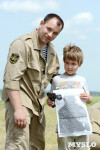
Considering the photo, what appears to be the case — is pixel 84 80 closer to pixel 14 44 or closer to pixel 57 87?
pixel 57 87

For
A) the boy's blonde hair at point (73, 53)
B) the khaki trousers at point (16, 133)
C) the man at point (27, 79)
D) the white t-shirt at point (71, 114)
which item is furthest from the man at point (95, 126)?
the boy's blonde hair at point (73, 53)

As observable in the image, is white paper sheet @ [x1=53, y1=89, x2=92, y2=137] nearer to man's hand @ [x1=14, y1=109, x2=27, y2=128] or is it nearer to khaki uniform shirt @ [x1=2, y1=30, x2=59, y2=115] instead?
khaki uniform shirt @ [x1=2, y1=30, x2=59, y2=115]

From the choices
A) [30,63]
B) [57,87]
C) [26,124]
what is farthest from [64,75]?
[26,124]

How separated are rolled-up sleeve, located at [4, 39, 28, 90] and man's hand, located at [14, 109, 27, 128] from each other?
27cm

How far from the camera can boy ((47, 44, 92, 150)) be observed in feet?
13.8

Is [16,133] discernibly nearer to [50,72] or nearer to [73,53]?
[50,72]

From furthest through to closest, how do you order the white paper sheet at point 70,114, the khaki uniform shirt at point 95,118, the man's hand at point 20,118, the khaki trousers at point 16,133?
1. the khaki uniform shirt at point 95,118
2. the white paper sheet at point 70,114
3. the khaki trousers at point 16,133
4. the man's hand at point 20,118

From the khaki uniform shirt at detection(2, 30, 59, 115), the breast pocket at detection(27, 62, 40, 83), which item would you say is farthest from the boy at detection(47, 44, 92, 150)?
the breast pocket at detection(27, 62, 40, 83)

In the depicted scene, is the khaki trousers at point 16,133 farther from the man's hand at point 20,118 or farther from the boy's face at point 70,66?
the boy's face at point 70,66

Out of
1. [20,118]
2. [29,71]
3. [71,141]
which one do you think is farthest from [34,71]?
[71,141]

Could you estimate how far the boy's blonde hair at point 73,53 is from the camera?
4.18 meters

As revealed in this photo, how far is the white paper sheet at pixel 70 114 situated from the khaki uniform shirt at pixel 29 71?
0.23 metres

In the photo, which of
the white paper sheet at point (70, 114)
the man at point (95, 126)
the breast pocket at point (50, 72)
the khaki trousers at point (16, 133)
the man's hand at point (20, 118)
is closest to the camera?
the man's hand at point (20, 118)

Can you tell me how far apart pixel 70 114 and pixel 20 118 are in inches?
24.2
